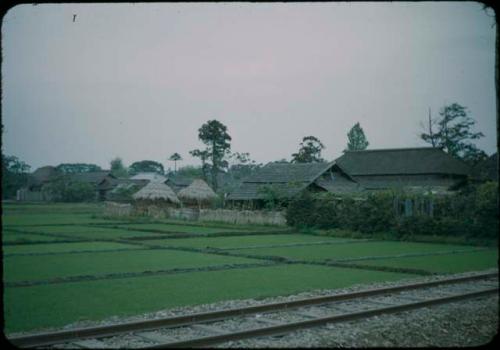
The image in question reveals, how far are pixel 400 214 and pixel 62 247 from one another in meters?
15.5

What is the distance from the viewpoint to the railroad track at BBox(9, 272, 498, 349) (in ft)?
22.7

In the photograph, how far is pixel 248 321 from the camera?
8.41m

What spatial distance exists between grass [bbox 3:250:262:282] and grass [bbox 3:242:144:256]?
5.59ft

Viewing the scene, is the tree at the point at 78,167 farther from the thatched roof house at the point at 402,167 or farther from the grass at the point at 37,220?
the thatched roof house at the point at 402,167

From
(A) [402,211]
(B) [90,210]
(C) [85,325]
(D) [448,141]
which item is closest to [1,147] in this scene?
(C) [85,325]

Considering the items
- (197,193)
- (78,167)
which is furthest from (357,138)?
(78,167)

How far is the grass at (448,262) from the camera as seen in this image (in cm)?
1518

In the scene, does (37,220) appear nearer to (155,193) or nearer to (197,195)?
(155,193)

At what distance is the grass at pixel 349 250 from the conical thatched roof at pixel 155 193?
2753 cm

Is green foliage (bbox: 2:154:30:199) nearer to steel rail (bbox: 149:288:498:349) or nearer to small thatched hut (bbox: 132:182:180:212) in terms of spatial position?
small thatched hut (bbox: 132:182:180:212)

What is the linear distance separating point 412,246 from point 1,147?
20315 mm

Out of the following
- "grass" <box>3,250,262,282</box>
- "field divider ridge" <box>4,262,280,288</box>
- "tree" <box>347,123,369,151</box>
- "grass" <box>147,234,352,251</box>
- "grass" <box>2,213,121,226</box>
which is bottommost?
"field divider ridge" <box>4,262,280,288</box>

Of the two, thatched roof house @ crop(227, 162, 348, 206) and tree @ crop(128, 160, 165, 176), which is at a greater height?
tree @ crop(128, 160, 165, 176)

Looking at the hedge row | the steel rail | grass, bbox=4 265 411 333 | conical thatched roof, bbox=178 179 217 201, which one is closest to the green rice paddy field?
grass, bbox=4 265 411 333
